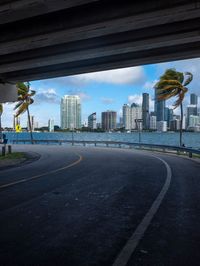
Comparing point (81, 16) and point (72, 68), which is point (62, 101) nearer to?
point (72, 68)

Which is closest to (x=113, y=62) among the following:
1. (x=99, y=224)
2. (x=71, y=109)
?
(x=99, y=224)

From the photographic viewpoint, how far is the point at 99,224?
688 centimetres

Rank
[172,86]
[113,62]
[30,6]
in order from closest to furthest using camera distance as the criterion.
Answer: [30,6], [113,62], [172,86]

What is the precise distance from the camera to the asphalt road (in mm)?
5120

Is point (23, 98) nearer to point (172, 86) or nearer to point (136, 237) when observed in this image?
point (172, 86)

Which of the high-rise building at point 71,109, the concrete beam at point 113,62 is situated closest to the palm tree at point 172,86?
the concrete beam at point 113,62

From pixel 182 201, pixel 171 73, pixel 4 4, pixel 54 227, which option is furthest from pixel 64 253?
pixel 171 73

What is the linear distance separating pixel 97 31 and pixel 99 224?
977 centimetres

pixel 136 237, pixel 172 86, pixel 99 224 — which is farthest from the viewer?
pixel 172 86

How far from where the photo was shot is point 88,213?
783 centimetres

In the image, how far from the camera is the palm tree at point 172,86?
40312mm

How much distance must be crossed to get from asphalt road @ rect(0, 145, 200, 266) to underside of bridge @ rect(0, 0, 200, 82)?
20.4 feet

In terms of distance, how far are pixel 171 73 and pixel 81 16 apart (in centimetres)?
2864

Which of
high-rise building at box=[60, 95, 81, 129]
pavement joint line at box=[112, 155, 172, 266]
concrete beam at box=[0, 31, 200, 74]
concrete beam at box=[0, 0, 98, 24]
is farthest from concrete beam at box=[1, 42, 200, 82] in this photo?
high-rise building at box=[60, 95, 81, 129]
